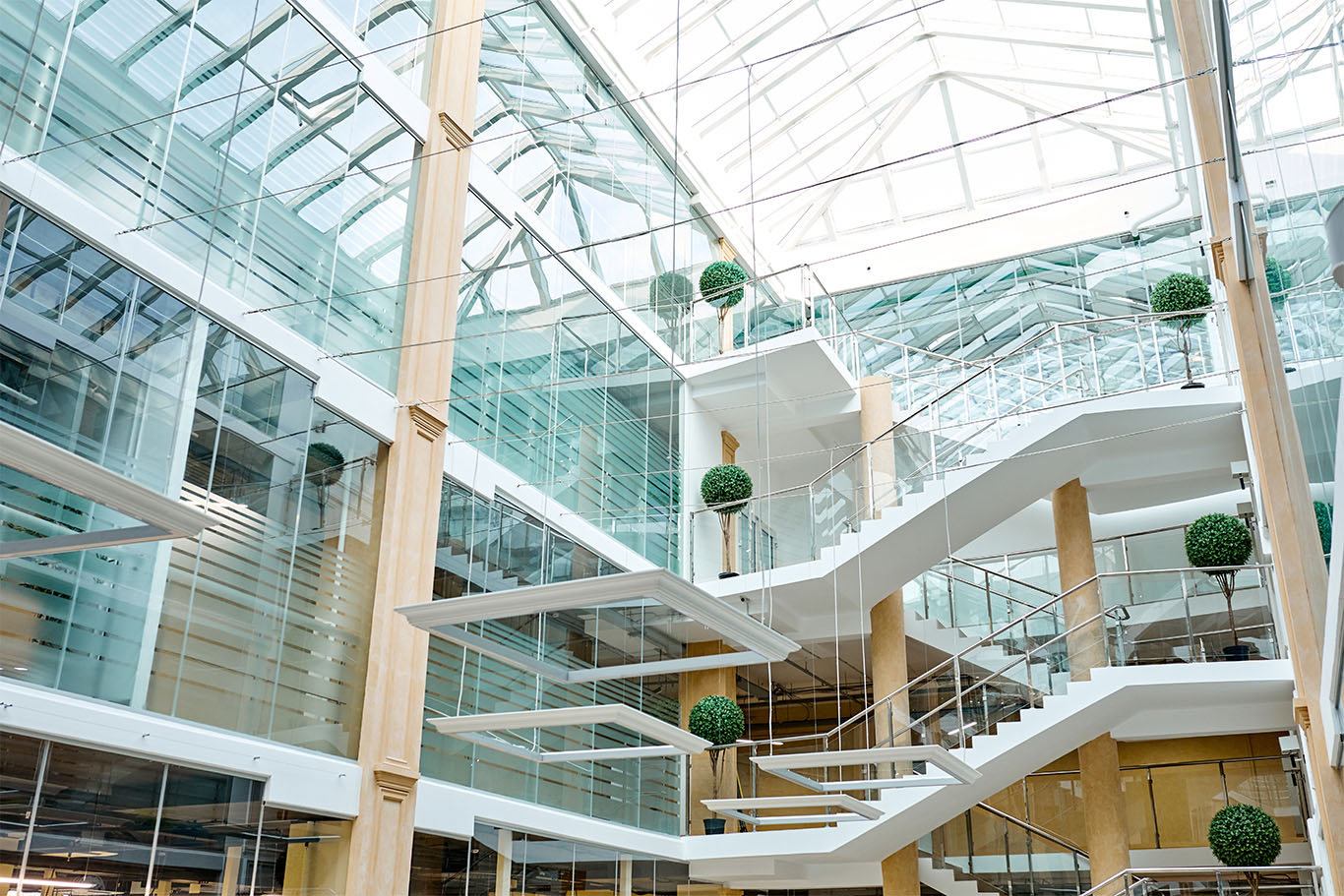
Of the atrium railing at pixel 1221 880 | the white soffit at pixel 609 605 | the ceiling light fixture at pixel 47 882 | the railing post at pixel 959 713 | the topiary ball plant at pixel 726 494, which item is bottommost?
the ceiling light fixture at pixel 47 882

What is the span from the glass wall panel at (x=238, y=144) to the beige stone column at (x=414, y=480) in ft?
0.85

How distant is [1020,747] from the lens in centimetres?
1138

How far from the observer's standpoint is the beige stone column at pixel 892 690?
12.1 metres

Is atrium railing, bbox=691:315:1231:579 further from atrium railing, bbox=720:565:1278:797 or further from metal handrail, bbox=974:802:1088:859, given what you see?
metal handrail, bbox=974:802:1088:859

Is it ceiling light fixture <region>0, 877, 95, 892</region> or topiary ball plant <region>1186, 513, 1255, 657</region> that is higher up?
topiary ball plant <region>1186, 513, 1255, 657</region>

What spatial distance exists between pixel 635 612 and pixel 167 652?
21.2 feet

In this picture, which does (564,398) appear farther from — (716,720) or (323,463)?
(716,720)

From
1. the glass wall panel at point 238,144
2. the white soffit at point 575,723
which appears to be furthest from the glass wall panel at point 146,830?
the glass wall panel at point 238,144

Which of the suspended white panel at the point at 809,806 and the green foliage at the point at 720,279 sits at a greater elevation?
the green foliage at the point at 720,279

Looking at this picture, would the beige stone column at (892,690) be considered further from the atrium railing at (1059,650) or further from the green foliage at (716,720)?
the green foliage at (716,720)

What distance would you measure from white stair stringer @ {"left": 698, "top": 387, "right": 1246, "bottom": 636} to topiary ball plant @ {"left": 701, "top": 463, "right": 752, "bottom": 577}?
54 centimetres

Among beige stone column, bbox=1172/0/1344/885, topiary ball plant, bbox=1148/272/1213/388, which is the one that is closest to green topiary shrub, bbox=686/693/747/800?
beige stone column, bbox=1172/0/1344/885

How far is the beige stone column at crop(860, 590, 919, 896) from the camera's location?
39.5 ft

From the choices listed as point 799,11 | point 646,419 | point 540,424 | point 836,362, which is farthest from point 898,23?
point 540,424
